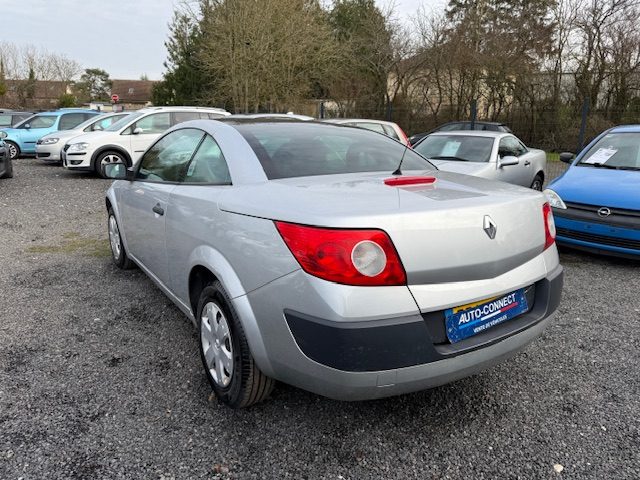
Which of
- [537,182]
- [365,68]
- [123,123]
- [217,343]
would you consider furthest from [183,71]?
[217,343]

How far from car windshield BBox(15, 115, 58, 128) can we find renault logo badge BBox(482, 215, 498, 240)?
16.8m

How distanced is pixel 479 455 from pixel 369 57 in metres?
22.1

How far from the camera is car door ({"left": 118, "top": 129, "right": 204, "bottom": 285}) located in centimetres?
317

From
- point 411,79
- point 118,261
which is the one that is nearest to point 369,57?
point 411,79

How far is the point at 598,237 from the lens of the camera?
16.6 ft

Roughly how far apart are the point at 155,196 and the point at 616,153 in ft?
18.2

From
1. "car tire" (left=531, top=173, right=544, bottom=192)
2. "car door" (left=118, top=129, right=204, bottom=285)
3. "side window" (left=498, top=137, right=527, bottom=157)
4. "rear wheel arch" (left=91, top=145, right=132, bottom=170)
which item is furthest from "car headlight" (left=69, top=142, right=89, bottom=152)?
"car tire" (left=531, top=173, right=544, bottom=192)

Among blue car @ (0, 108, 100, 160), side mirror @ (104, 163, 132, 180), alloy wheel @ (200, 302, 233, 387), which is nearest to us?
alloy wheel @ (200, 302, 233, 387)

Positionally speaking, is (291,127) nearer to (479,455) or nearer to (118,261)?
(479,455)

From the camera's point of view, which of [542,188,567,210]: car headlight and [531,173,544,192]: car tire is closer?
[542,188,567,210]: car headlight

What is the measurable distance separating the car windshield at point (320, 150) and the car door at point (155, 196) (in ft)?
1.80

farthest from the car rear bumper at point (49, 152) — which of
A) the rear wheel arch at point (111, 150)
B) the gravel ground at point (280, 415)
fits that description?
the gravel ground at point (280, 415)

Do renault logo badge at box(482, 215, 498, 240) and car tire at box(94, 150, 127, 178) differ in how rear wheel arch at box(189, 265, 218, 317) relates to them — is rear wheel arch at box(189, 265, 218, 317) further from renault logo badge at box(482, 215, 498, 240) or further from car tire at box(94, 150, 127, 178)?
car tire at box(94, 150, 127, 178)

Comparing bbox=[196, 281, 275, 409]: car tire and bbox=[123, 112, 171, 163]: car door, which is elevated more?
bbox=[123, 112, 171, 163]: car door
